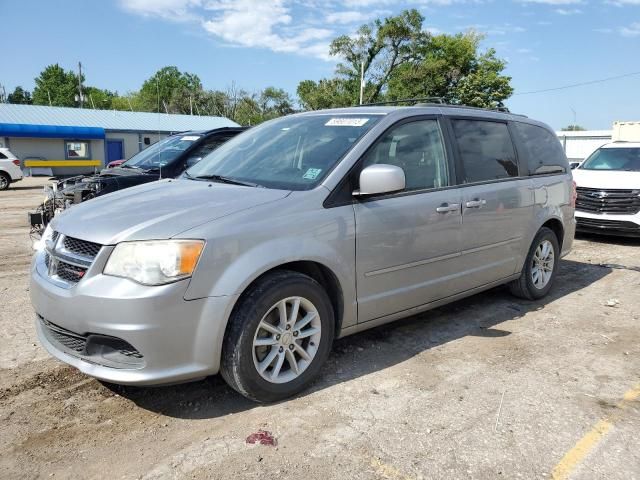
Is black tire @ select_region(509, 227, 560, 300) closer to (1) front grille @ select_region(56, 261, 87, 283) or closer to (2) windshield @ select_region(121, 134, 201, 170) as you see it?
(1) front grille @ select_region(56, 261, 87, 283)

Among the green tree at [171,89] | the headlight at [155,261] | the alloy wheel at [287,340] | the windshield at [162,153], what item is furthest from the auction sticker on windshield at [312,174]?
the green tree at [171,89]

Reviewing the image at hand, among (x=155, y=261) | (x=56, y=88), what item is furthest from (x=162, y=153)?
(x=56, y=88)

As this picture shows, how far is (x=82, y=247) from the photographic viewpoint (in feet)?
9.96

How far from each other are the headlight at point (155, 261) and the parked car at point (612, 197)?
26.7ft

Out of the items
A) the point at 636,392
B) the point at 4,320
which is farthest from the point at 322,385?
the point at 4,320

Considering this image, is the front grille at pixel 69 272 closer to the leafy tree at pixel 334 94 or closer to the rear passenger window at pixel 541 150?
the rear passenger window at pixel 541 150

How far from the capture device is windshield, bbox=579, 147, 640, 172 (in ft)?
31.8

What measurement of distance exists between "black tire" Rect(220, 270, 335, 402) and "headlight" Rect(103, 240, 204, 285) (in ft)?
1.33

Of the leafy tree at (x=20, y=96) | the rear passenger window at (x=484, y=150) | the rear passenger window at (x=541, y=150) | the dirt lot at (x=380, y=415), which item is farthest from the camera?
the leafy tree at (x=20, y=96)

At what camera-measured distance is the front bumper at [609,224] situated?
28.4ft

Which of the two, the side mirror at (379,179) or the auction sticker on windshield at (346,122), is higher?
the auction sticker on windshield at (346,122)

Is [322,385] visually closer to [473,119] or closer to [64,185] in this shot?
[473,119]

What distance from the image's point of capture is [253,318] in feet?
9.90

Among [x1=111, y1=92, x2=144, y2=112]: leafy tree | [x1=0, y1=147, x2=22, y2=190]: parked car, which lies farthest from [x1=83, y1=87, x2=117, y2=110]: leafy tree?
[x1=0, y1=147, x2=22, y2=190]: parked car
